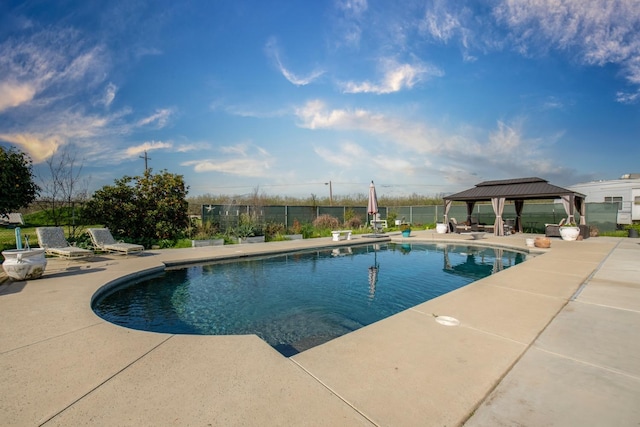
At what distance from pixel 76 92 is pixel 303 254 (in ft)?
32.1

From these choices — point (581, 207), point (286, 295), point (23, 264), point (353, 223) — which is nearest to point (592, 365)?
point (286, 295)

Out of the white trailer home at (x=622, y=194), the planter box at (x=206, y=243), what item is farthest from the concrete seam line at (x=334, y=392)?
the white trailer home at (x=622, y=194)

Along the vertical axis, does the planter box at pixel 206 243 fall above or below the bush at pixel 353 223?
below

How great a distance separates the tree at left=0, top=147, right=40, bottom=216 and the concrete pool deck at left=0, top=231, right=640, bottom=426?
19.1 feet

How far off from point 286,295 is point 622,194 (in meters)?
24.0

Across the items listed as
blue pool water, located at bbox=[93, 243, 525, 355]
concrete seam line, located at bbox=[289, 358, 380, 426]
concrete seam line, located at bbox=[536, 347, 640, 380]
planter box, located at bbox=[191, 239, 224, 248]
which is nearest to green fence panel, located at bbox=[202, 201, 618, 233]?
planter box, located at bbox=[191, 239, 224, 248]

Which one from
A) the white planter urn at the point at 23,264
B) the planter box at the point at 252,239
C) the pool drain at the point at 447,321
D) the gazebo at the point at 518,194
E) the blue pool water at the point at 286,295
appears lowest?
the blue pool water at the point at 286,295

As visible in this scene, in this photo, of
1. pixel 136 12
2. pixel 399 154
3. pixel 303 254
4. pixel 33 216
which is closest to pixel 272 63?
pixel 136 12

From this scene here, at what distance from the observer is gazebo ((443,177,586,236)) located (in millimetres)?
12555

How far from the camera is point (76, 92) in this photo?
32.1ft

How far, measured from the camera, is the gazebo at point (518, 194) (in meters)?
12.6

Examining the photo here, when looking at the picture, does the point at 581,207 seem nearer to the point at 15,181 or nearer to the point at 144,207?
the point at 144,207

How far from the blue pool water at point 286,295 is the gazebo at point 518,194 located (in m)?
6.22

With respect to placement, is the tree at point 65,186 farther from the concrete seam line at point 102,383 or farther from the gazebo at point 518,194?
the gazebo at point 518,194
